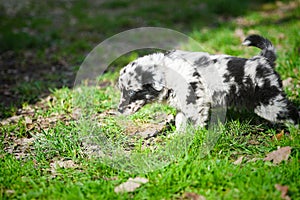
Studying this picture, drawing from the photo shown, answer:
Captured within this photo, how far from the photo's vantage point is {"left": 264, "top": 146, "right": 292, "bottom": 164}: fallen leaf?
294 cm

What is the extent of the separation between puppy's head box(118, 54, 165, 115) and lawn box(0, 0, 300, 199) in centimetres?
41

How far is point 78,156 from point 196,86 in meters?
1.33

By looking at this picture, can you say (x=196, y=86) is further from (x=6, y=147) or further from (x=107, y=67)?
(x=107, y=67)

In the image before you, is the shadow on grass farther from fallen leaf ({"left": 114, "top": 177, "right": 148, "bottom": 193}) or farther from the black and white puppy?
fallen leaf ({"left": 114, "top": 177, "right": 148, "bottom": 193})

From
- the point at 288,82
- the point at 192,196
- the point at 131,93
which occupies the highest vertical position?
the point at 131,93

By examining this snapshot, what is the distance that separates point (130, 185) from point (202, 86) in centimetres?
119

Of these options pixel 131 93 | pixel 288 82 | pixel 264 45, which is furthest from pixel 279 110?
pixel 131 93

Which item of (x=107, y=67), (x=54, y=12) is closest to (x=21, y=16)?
(x=54, y=12)

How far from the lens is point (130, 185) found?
2.78 m

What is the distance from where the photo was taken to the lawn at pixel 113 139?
2.74m

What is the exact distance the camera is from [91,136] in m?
3.59

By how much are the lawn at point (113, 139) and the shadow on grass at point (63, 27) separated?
33mm

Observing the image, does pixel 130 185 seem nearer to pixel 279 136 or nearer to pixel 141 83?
pixel 141 83

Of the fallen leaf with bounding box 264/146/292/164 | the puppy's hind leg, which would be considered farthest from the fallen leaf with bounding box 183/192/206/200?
the puppy's hind leg
